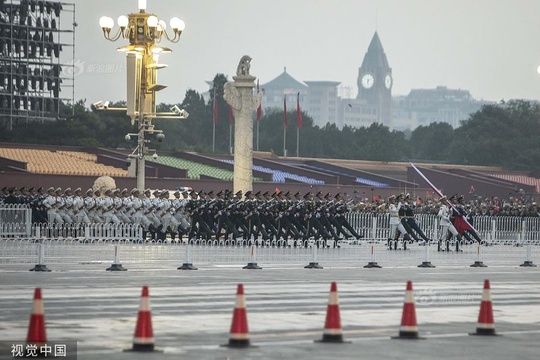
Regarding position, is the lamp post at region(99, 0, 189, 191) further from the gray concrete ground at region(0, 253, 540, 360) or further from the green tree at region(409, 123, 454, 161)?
the green tree at region(409, 123, 454, 161)

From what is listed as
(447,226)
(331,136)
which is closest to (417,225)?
(447,226)

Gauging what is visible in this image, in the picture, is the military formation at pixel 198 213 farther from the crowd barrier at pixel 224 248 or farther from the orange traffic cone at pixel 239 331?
the orange traffic cone at pixel 239 331

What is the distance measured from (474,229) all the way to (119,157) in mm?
23821

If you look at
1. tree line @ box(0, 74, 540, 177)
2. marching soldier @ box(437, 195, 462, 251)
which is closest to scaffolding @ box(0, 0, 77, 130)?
tree line @ box(0, 74, 540, 177)

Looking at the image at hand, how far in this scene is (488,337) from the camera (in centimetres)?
1630

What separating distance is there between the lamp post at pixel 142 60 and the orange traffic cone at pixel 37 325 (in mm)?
30427

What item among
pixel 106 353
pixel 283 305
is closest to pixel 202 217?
pixel 283 305

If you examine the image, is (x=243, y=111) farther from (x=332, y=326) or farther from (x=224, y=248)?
(x=332, y=326)

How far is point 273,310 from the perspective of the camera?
19.3 metres

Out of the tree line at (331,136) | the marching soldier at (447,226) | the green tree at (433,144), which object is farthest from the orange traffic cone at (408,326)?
the green tree at (433,144)

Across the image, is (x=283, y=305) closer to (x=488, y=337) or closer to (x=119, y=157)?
(x=488, y=337)

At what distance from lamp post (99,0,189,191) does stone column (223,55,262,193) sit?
332 centimetres

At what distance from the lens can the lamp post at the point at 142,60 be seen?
43.2 m

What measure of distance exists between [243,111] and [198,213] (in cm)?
779
